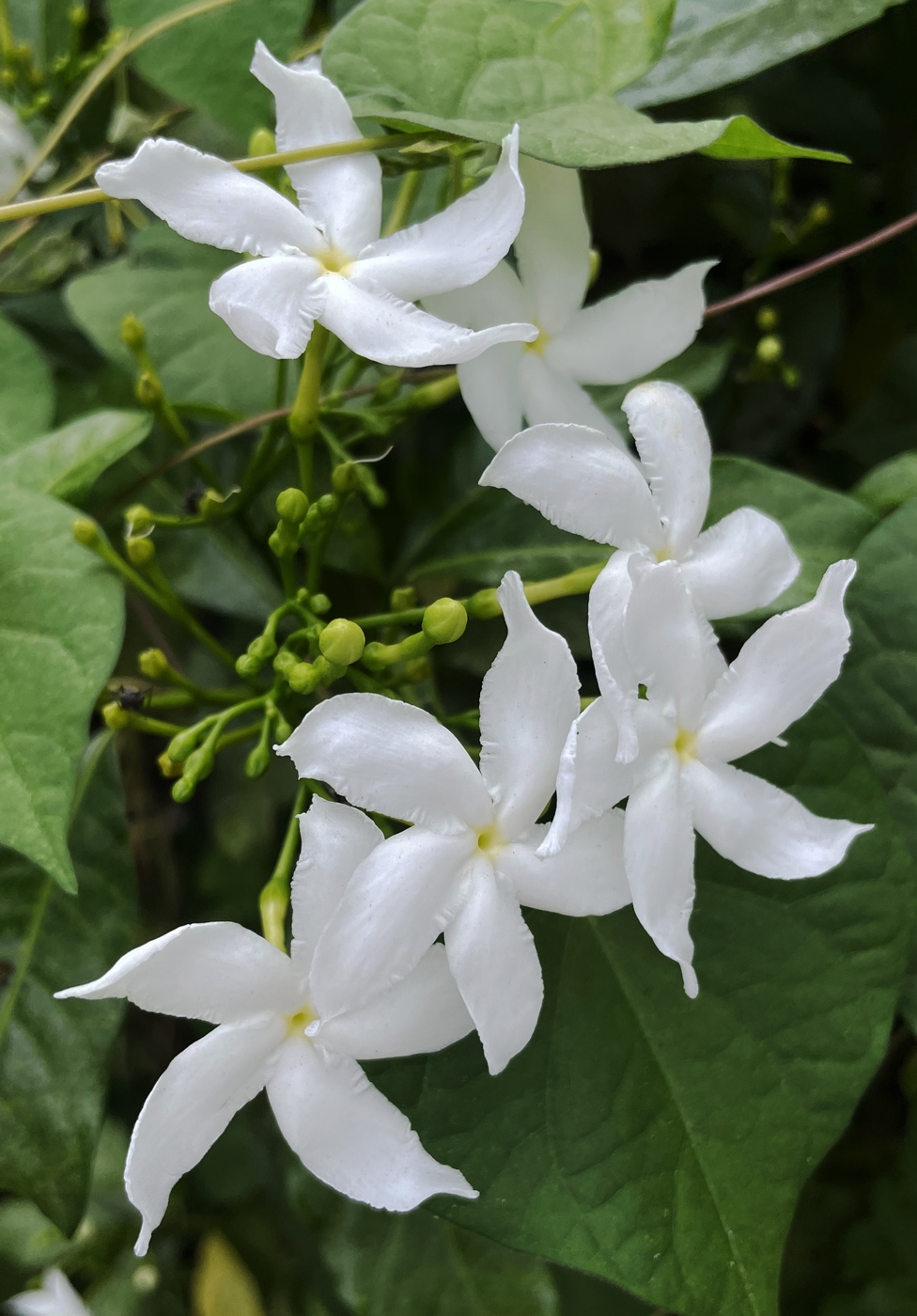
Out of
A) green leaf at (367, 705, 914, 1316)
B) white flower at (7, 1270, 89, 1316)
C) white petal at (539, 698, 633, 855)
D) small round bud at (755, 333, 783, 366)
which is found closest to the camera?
white petal at (539, 698, 633, 855)

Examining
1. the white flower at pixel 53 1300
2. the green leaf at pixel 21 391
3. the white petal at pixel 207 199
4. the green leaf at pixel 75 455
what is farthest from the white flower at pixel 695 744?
the white flower at pixel 53 1300

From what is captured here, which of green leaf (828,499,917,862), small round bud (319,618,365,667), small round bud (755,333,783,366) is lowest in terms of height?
green leaf (828,499,917,862)

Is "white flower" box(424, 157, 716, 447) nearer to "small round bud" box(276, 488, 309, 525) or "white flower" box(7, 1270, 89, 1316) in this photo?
"small round bud" box(276, 488, 309, 525)

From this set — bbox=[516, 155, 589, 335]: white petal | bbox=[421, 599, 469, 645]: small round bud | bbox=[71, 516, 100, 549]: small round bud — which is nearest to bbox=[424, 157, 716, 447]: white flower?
bbox=[516, 155, 589, 335]: white petal

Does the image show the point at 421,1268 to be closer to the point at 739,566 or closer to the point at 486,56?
the point at 739,566

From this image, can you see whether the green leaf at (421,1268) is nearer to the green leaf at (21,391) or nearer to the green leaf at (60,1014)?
the green leaf at (60,1014)

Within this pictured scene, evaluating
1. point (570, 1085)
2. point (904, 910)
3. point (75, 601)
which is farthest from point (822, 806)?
point (75, 601)

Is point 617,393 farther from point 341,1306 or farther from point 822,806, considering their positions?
point 341,1306
